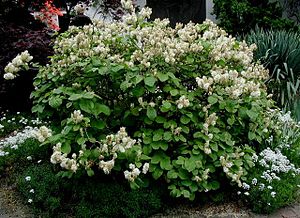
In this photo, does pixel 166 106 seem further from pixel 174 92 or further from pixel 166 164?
pixel 166 164

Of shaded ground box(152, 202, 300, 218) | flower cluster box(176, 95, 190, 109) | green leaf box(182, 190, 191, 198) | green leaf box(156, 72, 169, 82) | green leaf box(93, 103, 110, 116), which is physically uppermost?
green leaf box(156, 72, 169, 82)

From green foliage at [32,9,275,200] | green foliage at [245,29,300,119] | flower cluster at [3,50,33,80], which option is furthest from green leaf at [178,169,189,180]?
green foliage at [245,29,300,119]

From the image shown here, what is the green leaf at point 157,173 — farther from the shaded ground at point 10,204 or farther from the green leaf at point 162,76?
the shaded ground at point 10,204

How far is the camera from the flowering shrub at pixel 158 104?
11.3 ft

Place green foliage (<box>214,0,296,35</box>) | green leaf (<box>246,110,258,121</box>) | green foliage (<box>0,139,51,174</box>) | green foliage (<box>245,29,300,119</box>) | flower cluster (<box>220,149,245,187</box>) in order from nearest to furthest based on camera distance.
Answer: flower cluster (<box>220,149,245,187</box>) < green leaf (<box>246,110,258,121</box>) < green foliage (<box>0,139,51,174</box>) < green foliage (<box>245,29,300,119</box>) < green foliage (<box>214,0,296,35</box>)

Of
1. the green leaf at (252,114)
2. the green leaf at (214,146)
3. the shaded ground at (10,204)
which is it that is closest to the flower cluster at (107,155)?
the green leaf at (214,146)

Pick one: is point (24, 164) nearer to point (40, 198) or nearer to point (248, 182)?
point (40, 198)

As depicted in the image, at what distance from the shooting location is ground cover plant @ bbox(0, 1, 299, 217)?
3.45 m

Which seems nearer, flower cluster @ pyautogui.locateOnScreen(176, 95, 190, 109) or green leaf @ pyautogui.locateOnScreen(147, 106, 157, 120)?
flower cluster @ pyautogui.locateOnScreen(176, 95, 190, 109)

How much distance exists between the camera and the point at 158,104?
366 cm

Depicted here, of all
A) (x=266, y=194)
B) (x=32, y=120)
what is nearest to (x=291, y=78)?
(x=266, y=194)

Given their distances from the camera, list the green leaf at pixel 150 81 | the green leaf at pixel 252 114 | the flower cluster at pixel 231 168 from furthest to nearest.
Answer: the green leaf at pixel 252 114 < the flower cluster at pixel 231 168 < the green leaf at pixel 150 81

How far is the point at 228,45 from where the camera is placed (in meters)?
→ 3.89

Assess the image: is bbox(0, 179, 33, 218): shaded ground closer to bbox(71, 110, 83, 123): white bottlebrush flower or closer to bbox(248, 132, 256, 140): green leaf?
bbox(71, 110, 83, 123): white bottlebrush flower
